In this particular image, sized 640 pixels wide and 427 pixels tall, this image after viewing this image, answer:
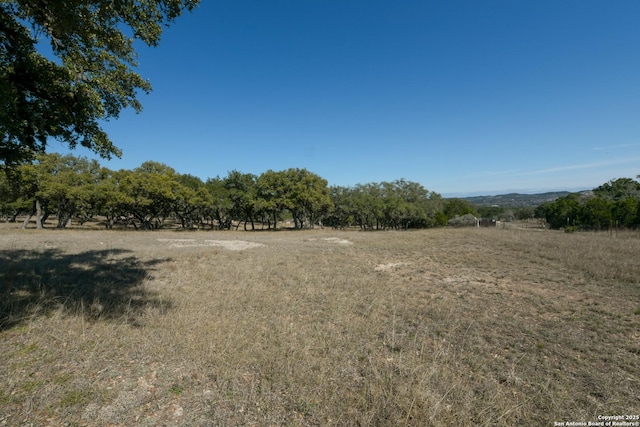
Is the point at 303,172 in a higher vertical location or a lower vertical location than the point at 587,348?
higher

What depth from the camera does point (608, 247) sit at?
55.7 ft

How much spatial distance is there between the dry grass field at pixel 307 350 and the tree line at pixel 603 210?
43.3 metres

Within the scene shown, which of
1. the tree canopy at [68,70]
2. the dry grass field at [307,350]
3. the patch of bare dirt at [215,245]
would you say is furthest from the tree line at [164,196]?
the dry grass field at [307,350]

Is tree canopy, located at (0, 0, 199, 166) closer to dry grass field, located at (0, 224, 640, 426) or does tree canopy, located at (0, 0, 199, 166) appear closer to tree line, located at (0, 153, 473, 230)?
dry grass field, located at (0, 224, 640, 426)

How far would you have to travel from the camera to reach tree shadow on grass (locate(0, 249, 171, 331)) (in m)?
5.97

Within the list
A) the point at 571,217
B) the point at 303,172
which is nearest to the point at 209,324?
the point at 303,172

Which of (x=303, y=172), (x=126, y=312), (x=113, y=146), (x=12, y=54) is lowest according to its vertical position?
(x=126, y=312)

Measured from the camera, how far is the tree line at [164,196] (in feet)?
111

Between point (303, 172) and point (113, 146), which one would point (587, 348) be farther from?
point (303, 172)

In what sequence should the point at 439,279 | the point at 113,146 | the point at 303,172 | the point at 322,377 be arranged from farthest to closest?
1. the point at 303,172
2. the point at 439,279
3. the point at 113,146
4. the point at 322,377

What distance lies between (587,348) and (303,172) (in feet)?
147

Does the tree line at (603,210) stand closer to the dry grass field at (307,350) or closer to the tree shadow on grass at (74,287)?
the dry grass field at (307,350)

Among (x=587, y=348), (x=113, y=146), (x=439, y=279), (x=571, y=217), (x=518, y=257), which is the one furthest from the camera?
(x=571, y=217)

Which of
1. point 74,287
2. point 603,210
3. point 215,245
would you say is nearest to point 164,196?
point 215,245
